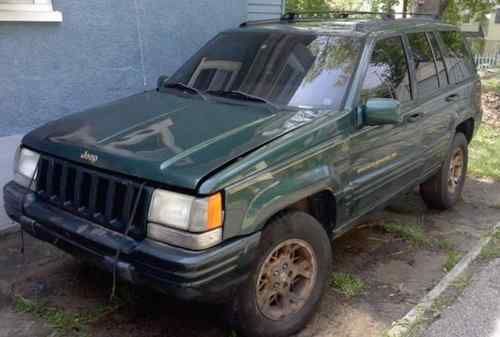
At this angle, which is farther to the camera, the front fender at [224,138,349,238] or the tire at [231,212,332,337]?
the tire at [231,212,332,337]

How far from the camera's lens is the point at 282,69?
384cm

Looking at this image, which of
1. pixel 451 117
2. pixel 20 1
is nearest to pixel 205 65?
pixel 20 1

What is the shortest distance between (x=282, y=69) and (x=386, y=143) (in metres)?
0.94

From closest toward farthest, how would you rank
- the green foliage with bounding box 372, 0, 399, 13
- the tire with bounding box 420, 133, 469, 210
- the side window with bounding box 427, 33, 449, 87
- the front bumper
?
the front bumper → the side window with bounding box 427, 33, 449, 87 → the tire with bounding box 420, 133, 469, 210 → the green foliage with bounding box 372, 0, 399, 13

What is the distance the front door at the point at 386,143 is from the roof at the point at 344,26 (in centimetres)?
14

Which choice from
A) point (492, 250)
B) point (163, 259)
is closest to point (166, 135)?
point (163, 259)

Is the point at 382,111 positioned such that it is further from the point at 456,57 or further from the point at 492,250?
the point at 456,57

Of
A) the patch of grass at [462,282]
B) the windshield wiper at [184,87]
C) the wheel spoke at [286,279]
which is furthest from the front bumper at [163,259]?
the patch of grass at [462,282]

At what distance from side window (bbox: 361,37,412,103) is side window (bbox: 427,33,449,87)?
25.9 inches

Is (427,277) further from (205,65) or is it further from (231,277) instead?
(205,65)

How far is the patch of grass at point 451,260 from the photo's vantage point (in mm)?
4202

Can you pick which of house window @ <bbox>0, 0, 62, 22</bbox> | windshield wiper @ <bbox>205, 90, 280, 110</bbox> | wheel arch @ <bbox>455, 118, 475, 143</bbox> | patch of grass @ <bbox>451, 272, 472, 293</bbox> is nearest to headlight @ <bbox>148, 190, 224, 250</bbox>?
windshield wiper @ <bbox>205, 90, 280, 110</bbox>

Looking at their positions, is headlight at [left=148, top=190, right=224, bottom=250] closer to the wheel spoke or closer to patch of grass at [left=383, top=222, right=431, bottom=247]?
the wheel spoke

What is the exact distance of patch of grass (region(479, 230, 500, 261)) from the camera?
4.26m
